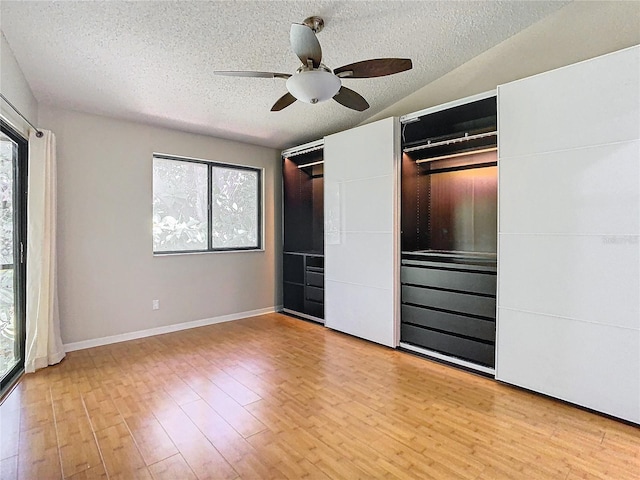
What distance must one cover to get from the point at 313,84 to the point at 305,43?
25cm

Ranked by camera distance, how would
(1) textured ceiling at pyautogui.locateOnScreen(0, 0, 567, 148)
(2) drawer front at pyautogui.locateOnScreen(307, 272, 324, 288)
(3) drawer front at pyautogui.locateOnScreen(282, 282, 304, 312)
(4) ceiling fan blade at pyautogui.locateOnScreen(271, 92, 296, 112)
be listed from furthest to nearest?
(3) drawer front at pyautogui.locateOnScreen(282, 282, 304, 312) < (2) drawer front at pyautogui.locateOnScreen(307, 272, 324, 288) < (4) ceiling fan blade at pyautogui.locateOnScreen(271, 92, 296, 112) < (1) textured ceiling at pyautogui.locateOnScreen(0, 0, 567, 148)

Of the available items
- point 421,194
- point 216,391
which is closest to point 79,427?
point 216,391

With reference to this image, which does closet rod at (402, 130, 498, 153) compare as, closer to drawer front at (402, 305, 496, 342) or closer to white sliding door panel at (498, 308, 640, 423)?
white sliding door panel at (498, 308, 640, 423)

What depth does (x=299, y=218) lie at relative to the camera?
17.6 ft

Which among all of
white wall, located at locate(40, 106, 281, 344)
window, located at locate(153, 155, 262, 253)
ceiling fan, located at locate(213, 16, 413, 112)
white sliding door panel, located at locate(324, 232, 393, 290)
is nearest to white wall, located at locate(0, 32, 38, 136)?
white wall, located at locate(40, 106, 281, 344)

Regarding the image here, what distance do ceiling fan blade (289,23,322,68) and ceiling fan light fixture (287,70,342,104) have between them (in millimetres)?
78

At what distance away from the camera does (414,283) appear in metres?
3.63

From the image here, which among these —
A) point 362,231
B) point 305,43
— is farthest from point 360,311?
point 305,43

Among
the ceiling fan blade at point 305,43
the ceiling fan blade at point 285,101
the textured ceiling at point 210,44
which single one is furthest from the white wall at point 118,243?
the ceiling fan blade at point 305,43

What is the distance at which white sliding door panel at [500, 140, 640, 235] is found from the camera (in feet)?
7.48

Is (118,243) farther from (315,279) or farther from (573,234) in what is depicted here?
(573,234)

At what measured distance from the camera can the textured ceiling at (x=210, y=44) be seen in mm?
2410

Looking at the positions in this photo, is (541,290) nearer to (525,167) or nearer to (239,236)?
(525,167)

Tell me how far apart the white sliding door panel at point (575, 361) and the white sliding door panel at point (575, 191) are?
2.27ft
